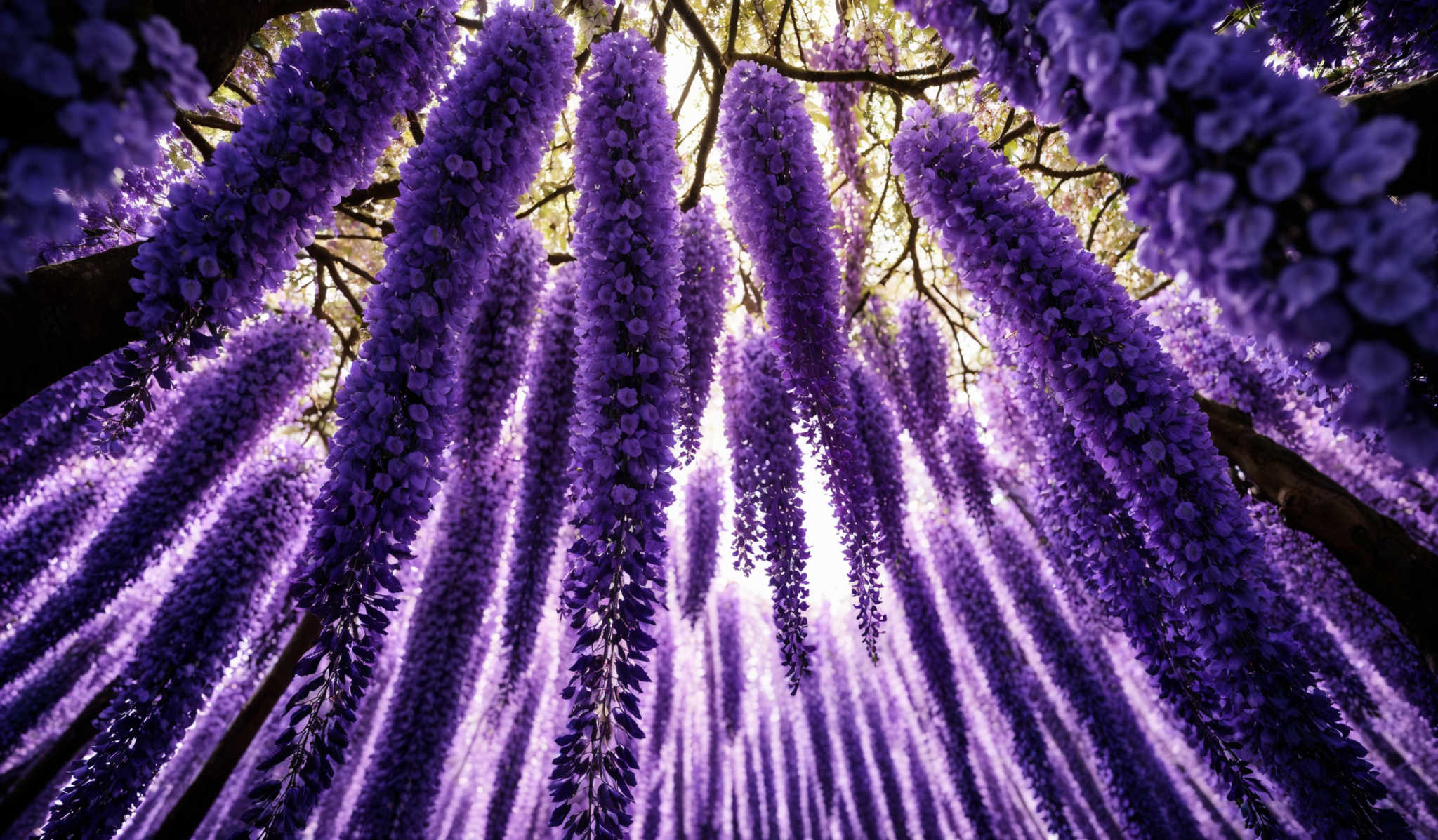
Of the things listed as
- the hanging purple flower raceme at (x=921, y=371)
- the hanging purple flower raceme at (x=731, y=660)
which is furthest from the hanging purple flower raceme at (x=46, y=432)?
the hanging purple flower raceme at (x=731, y=660)

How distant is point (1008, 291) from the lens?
2379mm

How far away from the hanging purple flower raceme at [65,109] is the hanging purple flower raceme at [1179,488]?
257 centimetres

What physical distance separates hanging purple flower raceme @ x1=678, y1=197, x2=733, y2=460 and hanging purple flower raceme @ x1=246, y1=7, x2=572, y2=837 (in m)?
1.54

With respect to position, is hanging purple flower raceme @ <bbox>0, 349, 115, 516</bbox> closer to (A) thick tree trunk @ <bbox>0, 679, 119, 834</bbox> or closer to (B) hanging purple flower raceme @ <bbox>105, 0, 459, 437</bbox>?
(B) hanging purple flower raceme @ <bbox>105, 0, 459, 437</bbox>

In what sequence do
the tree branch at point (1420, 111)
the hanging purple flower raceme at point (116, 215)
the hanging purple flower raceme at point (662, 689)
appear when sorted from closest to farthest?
the tree branch at point (1420, 111) → the hanging purple flower raceme at point (116, 215) → the hanging purple flower raceme at point (662, 689)

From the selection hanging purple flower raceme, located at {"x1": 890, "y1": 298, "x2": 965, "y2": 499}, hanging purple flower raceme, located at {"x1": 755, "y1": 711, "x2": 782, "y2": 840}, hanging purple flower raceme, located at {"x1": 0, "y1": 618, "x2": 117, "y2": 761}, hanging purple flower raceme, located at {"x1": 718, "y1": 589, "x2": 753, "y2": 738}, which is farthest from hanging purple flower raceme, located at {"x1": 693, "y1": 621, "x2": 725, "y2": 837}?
hanging purple flower raceme, located at {"x1": 0, "y1": 618, "x2": 117, "y2": 761}

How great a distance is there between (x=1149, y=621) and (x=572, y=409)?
3592 mm

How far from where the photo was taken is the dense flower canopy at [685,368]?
1.09 metres

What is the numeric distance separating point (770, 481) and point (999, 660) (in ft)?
15.5

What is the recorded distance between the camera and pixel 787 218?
A: 9.47 feet

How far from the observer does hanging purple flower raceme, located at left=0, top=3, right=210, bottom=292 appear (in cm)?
96

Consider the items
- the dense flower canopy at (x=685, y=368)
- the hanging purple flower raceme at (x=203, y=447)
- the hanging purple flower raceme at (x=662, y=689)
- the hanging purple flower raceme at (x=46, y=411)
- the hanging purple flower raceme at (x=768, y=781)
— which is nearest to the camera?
the dense flower canopy at (x=685, y=368)

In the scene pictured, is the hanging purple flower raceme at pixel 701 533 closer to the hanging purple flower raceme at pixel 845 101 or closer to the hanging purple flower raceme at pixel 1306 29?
the hanging purple flower raceme at pixel 845 101

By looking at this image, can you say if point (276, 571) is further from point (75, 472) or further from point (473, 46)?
point (473, 46)
